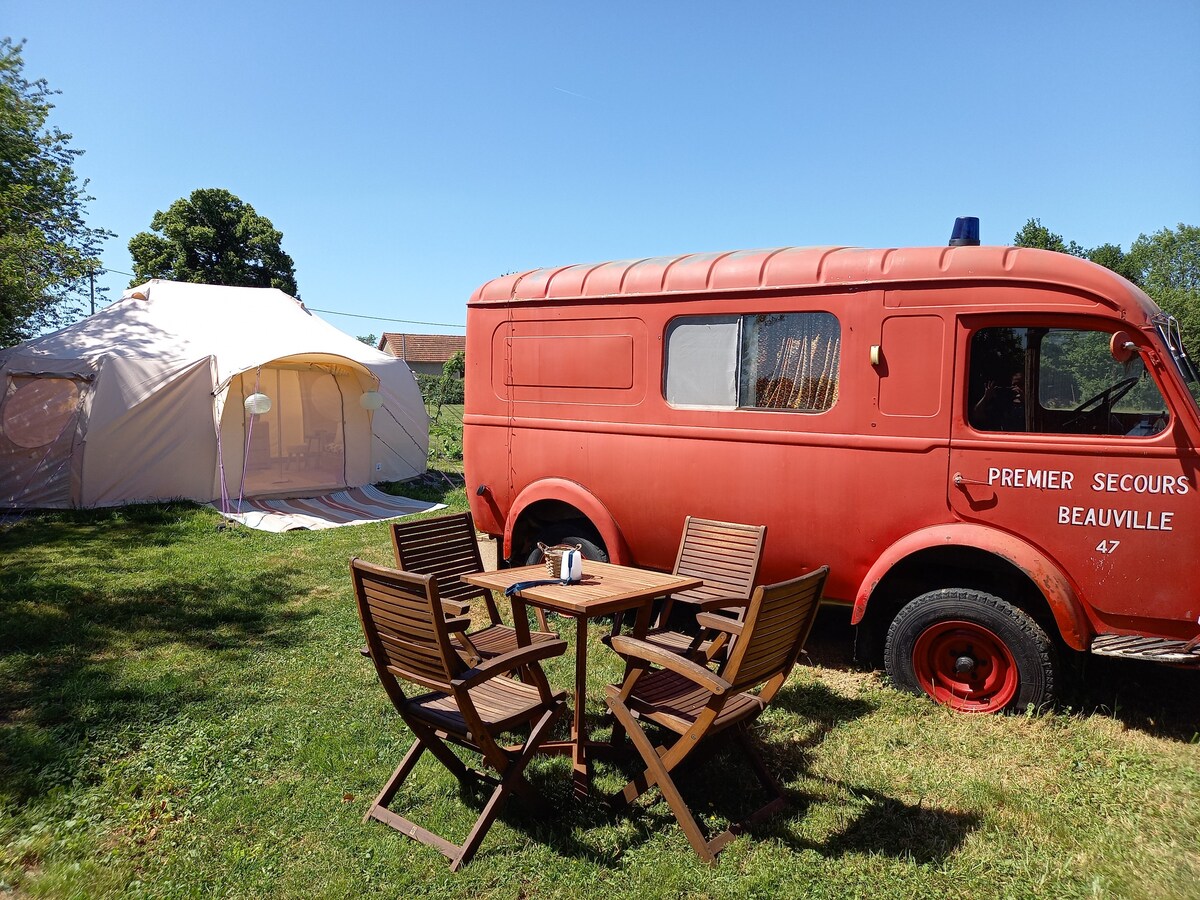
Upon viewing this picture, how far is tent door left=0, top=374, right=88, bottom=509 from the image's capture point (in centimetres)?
1098

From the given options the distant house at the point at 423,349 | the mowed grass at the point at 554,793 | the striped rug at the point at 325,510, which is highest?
the distant house at the point at 423,349

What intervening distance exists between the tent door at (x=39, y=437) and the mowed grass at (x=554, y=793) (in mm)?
5974

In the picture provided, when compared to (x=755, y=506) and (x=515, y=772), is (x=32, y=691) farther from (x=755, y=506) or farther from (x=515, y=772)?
(x=755, y=506)

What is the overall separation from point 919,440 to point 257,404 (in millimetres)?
9833

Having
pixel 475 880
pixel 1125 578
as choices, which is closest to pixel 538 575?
pixel 475 880

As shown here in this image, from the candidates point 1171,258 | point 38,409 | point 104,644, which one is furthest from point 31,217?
point 1171,258

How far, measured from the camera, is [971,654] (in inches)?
187

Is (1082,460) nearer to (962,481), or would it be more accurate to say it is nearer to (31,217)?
(962,481)

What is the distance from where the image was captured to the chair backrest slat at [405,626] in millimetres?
3143

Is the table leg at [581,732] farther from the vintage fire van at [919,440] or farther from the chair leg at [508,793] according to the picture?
the vintage fire van at [919,440]

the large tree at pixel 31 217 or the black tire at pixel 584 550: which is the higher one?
the large tree at pixel 31 217

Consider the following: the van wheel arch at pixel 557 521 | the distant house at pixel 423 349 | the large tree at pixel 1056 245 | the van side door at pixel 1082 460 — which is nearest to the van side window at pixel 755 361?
the van side door at pixel 1082 460

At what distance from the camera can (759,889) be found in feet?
9.95

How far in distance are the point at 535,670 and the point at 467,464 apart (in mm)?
A: 3389
